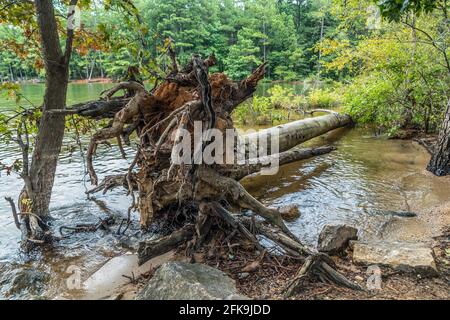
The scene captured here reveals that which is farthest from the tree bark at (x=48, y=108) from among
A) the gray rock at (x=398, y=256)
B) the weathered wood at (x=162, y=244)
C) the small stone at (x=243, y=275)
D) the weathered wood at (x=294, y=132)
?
the gray rock at (x=398, y=256)

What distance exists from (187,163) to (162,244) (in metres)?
1.13

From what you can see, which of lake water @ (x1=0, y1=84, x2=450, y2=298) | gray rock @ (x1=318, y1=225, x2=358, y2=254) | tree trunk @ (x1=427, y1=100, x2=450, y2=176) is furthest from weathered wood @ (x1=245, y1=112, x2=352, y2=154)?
gray rock @ (x1=318, y1=225, x2=358, y2=254)

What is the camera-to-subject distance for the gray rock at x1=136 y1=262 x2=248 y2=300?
264cm

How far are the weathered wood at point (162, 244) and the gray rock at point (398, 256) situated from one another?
7.18ft

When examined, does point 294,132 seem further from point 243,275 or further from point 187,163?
point 243,275

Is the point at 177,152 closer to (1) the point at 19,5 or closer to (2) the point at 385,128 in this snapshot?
(1) the point at 19,5

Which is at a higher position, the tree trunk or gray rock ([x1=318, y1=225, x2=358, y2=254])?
the tree trunk

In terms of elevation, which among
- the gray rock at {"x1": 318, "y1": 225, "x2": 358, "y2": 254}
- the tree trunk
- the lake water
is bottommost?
the lake water

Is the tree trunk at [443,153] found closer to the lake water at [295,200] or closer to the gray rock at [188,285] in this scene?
the lake water at [295,200]

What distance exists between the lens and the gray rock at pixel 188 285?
2.64m

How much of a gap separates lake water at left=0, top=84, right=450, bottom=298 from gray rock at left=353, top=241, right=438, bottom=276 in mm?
830

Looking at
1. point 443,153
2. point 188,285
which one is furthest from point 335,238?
point 443,153

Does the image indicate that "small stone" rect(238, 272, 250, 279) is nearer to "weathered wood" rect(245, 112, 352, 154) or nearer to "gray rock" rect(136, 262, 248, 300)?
"gray rock" rect(136, 262, 248, 300)

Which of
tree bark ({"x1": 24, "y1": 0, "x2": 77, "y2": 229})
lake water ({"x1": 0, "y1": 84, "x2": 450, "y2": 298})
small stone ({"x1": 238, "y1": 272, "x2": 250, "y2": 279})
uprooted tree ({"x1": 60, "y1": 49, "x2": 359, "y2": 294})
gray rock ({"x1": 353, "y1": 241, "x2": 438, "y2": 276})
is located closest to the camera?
gray rock ({"x1": 353, "y1": 241, "x2": 438, "y2": 276})
